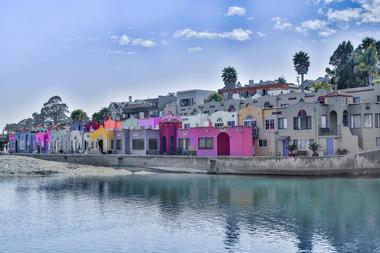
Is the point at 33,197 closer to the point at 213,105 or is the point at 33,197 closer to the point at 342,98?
the point at 342,98

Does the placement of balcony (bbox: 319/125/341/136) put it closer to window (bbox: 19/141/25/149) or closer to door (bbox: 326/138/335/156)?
door (bbox: 326/138/335/156)

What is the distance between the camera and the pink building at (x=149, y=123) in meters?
95.6

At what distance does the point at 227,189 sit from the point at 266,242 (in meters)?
25.4

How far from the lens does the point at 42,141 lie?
115750 mm

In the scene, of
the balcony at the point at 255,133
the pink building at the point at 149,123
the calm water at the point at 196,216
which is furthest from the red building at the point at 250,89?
the calm water at the point at 196,216

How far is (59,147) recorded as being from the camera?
364 ft

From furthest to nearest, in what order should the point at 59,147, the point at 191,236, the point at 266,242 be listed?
the point at 59,147 < the point at 191,236 < the point at 266,242

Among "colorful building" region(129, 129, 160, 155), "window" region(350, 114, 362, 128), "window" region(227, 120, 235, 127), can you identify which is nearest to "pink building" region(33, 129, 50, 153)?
"colorful building" region(129, 129, 160, 155)

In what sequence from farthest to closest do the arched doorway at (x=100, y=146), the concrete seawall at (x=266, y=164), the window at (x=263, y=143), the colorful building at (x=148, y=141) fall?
the arched doorway at (x=100, y=146)
the colorful building at (x=148, y=141)
the window at (x=263, y=143)
the concrete seawall at (x=266, y=164)

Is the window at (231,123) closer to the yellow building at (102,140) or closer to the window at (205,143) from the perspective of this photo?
the window at (205,143)

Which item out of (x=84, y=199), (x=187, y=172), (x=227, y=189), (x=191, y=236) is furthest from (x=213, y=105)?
(x=191, y=236)

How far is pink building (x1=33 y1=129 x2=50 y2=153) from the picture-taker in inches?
4513

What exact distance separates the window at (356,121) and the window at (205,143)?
2047cm

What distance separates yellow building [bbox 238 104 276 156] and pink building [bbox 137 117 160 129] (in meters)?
21.8
